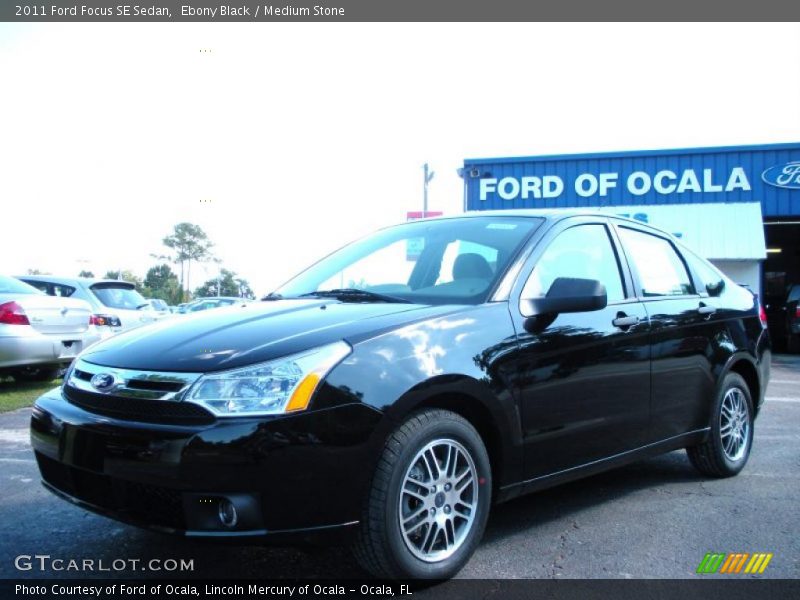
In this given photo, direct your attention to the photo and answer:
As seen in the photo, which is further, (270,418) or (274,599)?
(274,599)

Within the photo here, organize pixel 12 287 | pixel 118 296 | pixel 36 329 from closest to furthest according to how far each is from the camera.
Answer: pixel 36 329 < pixel 12 287 < pixel 118 296

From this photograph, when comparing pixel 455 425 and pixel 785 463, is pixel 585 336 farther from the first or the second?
pixel 785 463

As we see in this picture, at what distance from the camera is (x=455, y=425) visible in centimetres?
276

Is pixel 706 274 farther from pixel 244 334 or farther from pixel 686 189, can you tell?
pixel 686 189

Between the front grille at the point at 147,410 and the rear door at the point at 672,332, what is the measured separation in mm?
2475

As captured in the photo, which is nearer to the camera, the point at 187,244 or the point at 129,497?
the point at 129,497

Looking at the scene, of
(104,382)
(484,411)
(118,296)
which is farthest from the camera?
(118,296)

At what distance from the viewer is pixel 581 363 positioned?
3.34 meters

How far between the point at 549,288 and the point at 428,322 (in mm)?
760

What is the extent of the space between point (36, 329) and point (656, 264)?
6.56 m

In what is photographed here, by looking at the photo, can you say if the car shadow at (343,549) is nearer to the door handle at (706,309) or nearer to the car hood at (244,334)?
the car hood at (244,334)

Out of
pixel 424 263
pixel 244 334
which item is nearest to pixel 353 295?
pixel 424 263

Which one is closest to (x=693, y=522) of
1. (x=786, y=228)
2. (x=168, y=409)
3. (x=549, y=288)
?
(x=549, y=288)

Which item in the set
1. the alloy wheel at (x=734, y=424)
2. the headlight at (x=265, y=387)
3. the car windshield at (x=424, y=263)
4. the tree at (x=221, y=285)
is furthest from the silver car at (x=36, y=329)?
the tree at (x=221, y=285)
